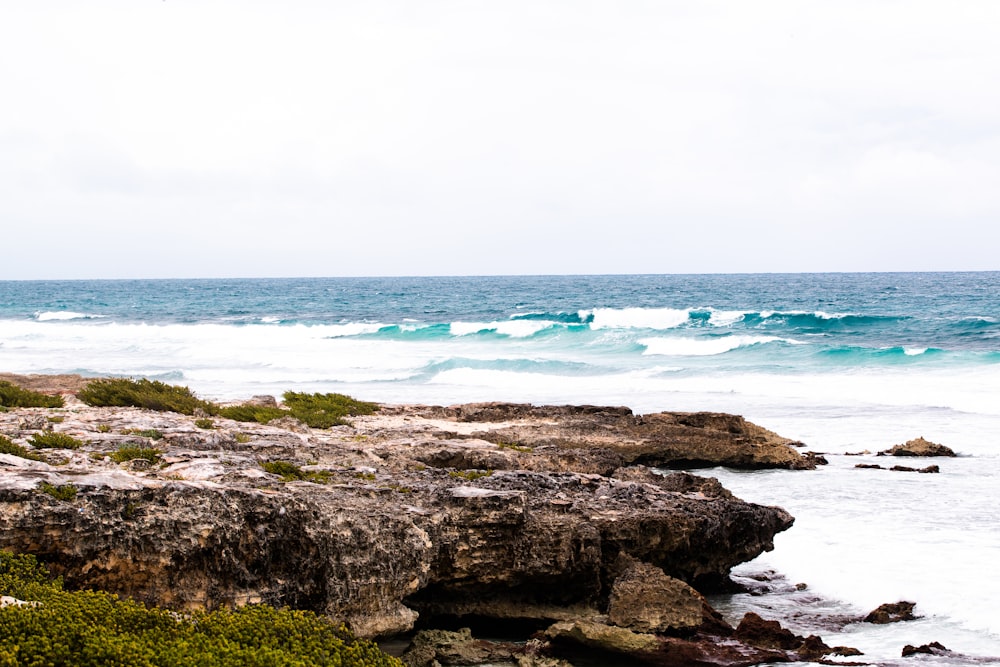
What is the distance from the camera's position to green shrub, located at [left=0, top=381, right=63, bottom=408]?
14.6 metres

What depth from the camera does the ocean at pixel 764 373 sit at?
11289mm

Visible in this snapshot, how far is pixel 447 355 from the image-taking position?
49.1 meters

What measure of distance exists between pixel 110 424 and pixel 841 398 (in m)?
25.8

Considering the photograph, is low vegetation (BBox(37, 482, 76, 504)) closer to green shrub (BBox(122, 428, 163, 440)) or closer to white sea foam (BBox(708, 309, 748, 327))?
green shrub (BBox(122, 428, 163, 440))

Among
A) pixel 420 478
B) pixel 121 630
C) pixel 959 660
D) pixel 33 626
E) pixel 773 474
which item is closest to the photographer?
pixel 33 626

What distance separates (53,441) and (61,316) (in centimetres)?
8015

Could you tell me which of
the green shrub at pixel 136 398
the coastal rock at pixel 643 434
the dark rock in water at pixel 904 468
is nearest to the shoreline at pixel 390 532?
the green shrub at pixel 136 398

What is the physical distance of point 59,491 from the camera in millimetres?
7191

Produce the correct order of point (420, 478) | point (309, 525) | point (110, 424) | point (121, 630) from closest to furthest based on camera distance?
point (121, 630), point (309, 525), point (420, 478), point (110, 424)

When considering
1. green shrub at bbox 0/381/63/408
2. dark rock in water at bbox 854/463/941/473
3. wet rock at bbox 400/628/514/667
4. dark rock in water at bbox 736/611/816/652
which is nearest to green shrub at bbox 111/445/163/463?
wet rock at bbox 400/628/514/667

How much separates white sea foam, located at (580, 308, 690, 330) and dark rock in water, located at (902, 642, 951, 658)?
53.5 metres

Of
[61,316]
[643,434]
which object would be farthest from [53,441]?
[61,316]

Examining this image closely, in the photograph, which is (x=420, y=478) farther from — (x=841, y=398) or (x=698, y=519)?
(x=841, y=398)

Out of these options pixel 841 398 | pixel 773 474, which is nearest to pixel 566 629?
pixel 773 474
